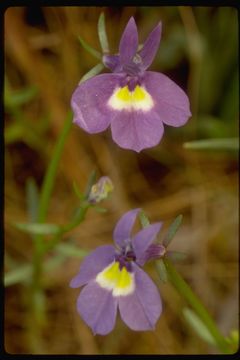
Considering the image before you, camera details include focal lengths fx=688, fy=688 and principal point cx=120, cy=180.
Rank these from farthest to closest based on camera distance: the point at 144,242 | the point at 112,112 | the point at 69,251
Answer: the point at 69,251 → the point at 112,112 → the point at 144,242

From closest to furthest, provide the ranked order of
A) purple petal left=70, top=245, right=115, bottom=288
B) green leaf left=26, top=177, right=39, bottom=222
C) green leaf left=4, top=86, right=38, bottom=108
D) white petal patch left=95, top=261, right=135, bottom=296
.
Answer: purple petal left=70, top=245, right=115, bottom=288 → white petal patch left=95, top=261, right=135, bottom=296 → green leaf left=26, top=177, right=39, bottom=222 → green leaf left=4, top=86, right=38, bottom=108

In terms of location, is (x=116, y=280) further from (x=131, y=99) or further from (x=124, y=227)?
(x=131, y=99)

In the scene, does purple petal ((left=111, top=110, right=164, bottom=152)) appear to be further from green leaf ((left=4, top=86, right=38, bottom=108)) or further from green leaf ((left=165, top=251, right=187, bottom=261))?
green leaf ((left=4, top=86, right=38, bottom=108))

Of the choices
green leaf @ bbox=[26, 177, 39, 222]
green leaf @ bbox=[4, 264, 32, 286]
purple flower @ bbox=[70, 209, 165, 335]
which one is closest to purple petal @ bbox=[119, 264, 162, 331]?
purple flower @ bbox=[70, 209, 165, 335]

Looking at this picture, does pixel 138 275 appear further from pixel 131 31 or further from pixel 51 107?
pixel 51 107

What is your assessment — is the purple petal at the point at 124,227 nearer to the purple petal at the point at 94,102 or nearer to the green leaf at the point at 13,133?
the purple petal at the point at 94,102

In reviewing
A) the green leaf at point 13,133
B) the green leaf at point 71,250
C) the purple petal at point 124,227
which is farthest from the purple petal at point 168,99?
the green leaf at point 13,133
